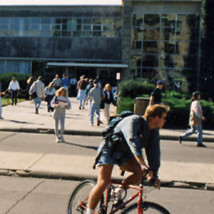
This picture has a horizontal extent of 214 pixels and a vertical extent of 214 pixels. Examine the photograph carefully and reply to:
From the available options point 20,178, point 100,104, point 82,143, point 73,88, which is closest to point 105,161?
point 20,178

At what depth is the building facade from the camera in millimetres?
33594

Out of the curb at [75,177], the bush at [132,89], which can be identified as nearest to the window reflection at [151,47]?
the bush at [132,89]

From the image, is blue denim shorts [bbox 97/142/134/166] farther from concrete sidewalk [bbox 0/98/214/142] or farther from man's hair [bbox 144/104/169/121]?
concrete sidewalk [bbox 0/98/214/142]

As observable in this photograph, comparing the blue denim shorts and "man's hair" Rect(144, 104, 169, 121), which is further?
the blue denim shorts

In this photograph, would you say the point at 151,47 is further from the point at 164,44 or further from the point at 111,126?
the point at 111,126

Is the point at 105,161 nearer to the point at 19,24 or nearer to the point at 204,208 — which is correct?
the point at 204,208

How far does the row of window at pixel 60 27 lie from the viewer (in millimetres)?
35281

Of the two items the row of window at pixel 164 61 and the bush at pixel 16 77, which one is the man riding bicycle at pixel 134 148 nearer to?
the bush at pixel 16 77

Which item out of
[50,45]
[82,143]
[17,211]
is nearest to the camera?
[17,211]

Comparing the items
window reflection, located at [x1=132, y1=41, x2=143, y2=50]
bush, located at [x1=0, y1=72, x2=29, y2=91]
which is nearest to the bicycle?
bush, located at [x1=0, y1=72, x2=29, y2=91]

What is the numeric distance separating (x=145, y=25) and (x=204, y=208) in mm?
29512

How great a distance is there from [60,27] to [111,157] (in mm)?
32910

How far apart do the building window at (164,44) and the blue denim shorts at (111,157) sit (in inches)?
1170

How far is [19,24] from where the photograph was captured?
1444 inches
